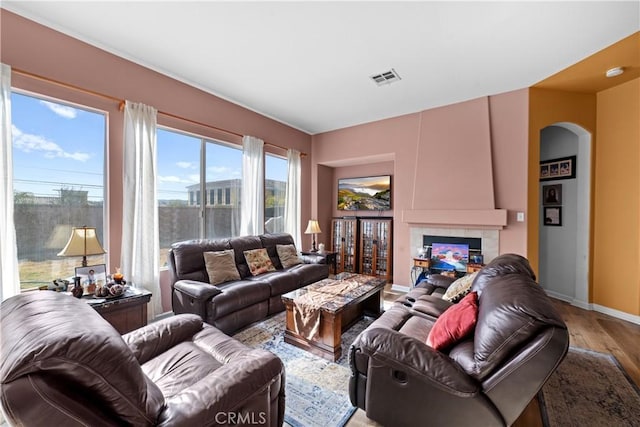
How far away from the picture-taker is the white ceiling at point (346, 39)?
2207 mm

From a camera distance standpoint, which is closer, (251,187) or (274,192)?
(251,187)

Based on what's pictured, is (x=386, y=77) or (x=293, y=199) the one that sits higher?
(x=386, y=77)

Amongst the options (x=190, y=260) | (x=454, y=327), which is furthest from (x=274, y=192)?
(x=454, y=327)

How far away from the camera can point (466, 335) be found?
1.57 m

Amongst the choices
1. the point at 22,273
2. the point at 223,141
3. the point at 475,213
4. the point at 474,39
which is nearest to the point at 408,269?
the point at 475,213

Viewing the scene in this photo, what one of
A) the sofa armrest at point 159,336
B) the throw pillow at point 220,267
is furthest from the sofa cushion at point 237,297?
the sofa armrest at point 159,336

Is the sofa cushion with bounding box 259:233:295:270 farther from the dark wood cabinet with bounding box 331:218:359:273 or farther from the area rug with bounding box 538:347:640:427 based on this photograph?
the area rug with bounding box 538:347:640:427

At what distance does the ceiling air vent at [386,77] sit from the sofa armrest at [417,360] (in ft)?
9.74

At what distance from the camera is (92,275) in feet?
7.88

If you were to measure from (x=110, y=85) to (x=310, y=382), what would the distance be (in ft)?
11.7

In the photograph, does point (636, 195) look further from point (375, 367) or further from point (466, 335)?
point (375, 367)

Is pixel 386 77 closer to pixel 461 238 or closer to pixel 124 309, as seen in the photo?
pixel 461 238

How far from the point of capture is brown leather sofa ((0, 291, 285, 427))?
2.46 ft

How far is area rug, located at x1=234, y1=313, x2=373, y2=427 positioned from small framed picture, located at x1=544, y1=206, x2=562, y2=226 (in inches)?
145
